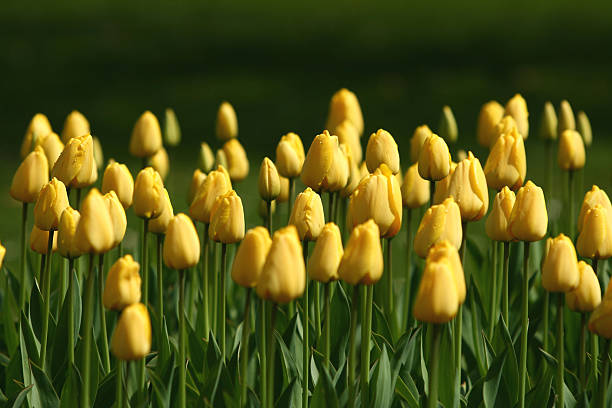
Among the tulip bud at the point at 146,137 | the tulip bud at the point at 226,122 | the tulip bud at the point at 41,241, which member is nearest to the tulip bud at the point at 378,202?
the tulip bud at the point at 41,241

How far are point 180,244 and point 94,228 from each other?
253 millimetres

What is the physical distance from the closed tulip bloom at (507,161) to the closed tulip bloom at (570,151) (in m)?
0.67

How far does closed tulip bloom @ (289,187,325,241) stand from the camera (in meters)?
2.50

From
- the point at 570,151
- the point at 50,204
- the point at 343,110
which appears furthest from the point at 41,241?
the point at 570,151

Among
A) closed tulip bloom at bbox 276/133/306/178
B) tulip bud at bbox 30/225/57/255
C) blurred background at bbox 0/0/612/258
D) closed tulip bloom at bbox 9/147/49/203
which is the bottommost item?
tulip bud at bbox 30/225/57/255

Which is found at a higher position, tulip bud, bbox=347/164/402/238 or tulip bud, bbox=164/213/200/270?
tulip bud, bbox=347/164/402/238

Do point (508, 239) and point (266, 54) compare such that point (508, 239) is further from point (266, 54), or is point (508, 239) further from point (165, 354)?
point (266, 54)

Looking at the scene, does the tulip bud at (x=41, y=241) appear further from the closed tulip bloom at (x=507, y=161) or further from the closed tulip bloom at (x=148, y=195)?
the closed tulip bloom at (x=507, y=161)

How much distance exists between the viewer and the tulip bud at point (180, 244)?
2388 millimetres

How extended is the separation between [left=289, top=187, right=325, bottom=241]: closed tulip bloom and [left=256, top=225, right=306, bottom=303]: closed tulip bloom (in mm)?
438

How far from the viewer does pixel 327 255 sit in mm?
2213

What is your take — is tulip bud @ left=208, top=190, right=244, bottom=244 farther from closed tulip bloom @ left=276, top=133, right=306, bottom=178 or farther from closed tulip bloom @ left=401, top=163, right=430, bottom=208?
closed tulip bloom @ left=401, top=163, right=430, bottom=208

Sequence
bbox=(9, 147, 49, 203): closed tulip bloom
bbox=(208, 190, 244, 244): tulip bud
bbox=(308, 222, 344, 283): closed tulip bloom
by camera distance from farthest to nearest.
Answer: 1. bbox=(9, 147, 49, 203): closed tulip bloom
2. bbox=(208, 190, 244, 244): tulip bud
3. bbox=(308, 222, 344, 283): closed tulip bloom

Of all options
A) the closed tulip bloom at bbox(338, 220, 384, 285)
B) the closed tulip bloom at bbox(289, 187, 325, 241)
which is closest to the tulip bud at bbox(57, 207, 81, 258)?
the closed tulip bloom at bbox(289, 187, 325, 241)
